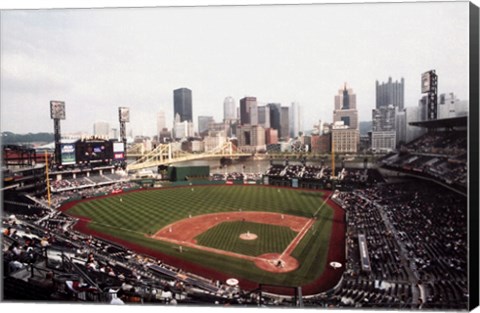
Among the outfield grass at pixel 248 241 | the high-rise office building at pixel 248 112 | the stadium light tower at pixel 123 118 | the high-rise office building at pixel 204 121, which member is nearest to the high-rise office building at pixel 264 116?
the high-rise office building at pixel 248 112

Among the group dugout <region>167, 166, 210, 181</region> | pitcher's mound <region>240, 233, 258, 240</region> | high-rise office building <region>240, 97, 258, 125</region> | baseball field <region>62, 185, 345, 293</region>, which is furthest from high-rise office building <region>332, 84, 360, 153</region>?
dugout <region>167, 166, 210, 181</region>

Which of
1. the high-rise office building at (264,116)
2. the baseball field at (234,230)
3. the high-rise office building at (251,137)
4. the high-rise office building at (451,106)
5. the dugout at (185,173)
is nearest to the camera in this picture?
the high-rise office building at (451,106)

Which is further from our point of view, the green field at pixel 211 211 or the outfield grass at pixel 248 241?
the outfield grass at pixel 248 241

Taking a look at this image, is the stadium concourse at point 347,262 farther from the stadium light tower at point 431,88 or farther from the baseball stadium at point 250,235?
the stadium light tower at point 431,88

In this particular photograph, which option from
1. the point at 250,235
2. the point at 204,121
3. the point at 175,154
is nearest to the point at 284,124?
the point at 204,121

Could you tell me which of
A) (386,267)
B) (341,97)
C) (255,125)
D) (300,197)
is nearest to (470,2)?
(341,97)

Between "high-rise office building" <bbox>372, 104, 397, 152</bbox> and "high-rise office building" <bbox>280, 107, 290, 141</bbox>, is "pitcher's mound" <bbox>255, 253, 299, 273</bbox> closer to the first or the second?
"high-rise office building" <bbox>372, 104, 397, 152</bbox>
